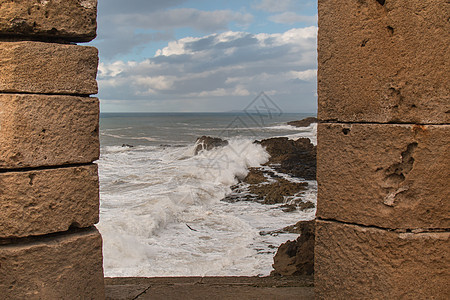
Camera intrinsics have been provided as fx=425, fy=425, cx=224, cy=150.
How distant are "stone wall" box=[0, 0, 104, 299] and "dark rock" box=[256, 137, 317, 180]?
1198cm

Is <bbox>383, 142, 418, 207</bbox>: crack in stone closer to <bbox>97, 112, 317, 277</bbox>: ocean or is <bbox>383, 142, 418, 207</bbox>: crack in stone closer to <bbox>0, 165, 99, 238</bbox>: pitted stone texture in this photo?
<bbox>0, 165, 99, 238</bbox>: pitted stone texture

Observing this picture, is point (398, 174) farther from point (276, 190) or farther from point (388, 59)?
point (276, 190)

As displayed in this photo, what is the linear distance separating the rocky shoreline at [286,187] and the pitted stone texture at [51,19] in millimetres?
3421

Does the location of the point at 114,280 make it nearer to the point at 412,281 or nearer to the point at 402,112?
the point at 412,281

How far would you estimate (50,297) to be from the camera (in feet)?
10.8

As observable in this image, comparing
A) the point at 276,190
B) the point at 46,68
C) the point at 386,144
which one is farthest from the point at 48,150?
the point at 276,190

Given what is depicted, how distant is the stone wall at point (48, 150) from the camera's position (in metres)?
3.12

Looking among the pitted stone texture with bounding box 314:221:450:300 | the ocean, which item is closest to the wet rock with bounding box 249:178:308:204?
the ocean

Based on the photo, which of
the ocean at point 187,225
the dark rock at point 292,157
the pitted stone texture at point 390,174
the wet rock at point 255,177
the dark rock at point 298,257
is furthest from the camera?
the dark rock at point 292,157

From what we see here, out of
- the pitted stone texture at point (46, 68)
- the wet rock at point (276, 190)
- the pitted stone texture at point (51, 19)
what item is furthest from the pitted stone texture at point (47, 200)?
the wet rock at point (276, 190)

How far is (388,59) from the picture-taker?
3211 mm

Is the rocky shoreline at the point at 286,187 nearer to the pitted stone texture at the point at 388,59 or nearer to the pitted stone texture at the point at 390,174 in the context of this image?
the pitted stone texture at the point at 390,174

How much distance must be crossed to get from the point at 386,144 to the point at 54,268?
272 cm

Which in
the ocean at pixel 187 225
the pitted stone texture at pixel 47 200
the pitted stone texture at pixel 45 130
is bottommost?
the ocean at pixel 187 225
